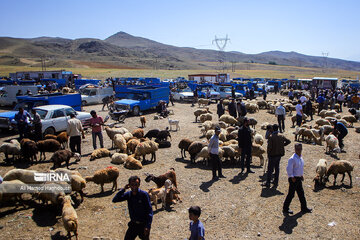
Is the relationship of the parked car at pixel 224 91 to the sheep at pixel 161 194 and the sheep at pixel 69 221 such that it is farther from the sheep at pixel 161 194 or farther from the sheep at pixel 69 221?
the sheep at pixel 69 221

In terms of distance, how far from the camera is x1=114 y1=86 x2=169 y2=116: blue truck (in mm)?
20047

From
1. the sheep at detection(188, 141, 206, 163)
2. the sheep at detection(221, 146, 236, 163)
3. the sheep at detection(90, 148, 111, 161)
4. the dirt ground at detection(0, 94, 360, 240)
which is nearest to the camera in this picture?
the dirt ground at detection(0, 94, 360, 240)

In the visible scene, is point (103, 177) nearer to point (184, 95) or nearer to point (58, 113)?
point (58, 113)

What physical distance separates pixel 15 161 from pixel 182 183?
6581 mm

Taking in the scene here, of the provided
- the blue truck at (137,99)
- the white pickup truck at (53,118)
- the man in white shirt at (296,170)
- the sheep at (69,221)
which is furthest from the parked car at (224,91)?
the sheep at (69,221)

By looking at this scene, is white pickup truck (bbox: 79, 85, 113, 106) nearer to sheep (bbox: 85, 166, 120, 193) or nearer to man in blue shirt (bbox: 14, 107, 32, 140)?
man in blue shirt (bbox: 14, 107, 32, 140)

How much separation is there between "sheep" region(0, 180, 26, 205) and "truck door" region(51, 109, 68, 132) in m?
6.60

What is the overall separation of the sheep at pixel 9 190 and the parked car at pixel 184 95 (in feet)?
75.3

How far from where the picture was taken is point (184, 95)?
2917 centimetres

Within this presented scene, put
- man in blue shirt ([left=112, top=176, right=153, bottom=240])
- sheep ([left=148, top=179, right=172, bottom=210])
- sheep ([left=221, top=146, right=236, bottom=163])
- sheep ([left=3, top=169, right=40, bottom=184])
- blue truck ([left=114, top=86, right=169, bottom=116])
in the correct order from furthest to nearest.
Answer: blue truck ([left=114, top=86, right=169, bottom=116]) < sheep ([left=221, top=146, right=236, bottom=163]) < sheep ([left=3, top=169, right=40, bottom=184]) < sheep ([left=148, top=179, right=172, bottom=210]) < man in blue shirt ([left=112, top=176, right=153, bottom=240])

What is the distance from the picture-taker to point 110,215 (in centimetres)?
641

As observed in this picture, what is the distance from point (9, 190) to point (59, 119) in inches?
278

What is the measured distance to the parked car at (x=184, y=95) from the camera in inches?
1138

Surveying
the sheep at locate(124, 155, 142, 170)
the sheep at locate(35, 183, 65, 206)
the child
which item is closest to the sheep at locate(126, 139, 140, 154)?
the sheep at locate(124, 155, 142, 170)
